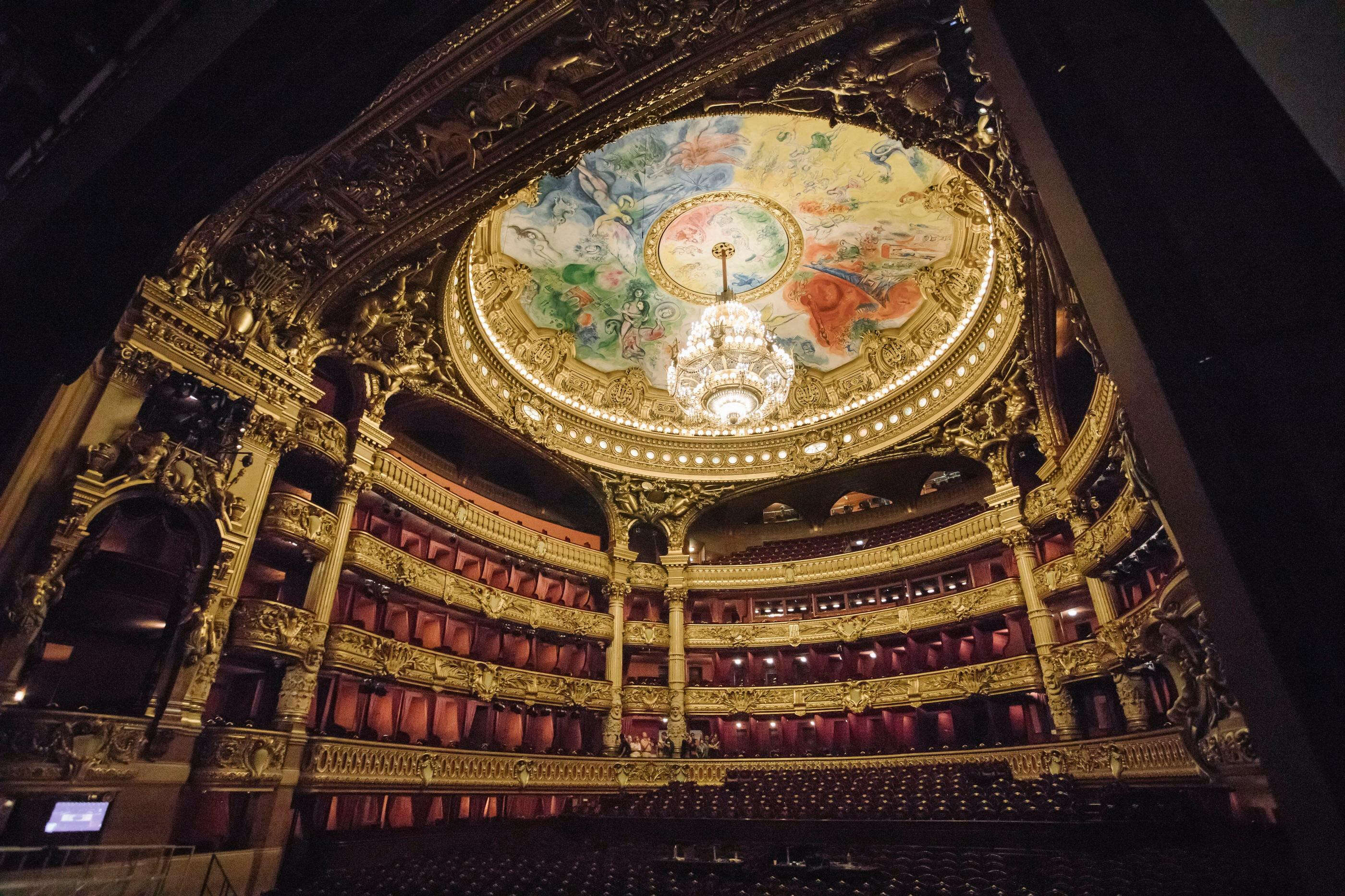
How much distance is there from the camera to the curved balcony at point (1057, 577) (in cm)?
1491

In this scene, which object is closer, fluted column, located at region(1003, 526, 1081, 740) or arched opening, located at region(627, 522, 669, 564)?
fluted column, located at region(1003, 526, 1081, 740)

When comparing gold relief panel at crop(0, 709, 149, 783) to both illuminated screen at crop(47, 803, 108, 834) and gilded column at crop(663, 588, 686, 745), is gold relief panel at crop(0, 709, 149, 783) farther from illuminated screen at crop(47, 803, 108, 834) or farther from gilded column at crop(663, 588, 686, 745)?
gilded column at crop(663, 588, 686, 745)

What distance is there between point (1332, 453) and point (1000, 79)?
1484 millimetres

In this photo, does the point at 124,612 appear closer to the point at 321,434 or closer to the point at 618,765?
the point at 321,434

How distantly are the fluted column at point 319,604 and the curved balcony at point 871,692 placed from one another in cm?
1128

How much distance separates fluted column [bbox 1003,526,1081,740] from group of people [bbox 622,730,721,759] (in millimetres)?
9089

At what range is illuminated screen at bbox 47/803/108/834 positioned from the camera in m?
7.68

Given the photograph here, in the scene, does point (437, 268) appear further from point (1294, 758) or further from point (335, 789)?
point (1294, 758)

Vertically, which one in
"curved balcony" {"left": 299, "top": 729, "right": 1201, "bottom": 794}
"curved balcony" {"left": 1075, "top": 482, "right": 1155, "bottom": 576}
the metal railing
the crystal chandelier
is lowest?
the metal railing

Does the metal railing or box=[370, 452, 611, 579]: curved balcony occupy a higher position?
box=[370, 452, 611, 579]: curved balcony

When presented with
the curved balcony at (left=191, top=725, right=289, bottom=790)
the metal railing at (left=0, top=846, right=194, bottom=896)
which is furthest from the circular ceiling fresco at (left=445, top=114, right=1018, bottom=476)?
the metal railing at (left=0, top=846, right=194, bottom=896)

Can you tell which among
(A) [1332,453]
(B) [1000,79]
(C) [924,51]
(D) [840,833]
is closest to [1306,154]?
(A) [1332,453]

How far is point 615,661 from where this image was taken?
1925 centimetres

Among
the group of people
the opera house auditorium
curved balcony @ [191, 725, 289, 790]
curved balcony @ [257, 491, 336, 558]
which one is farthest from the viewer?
the group of people
